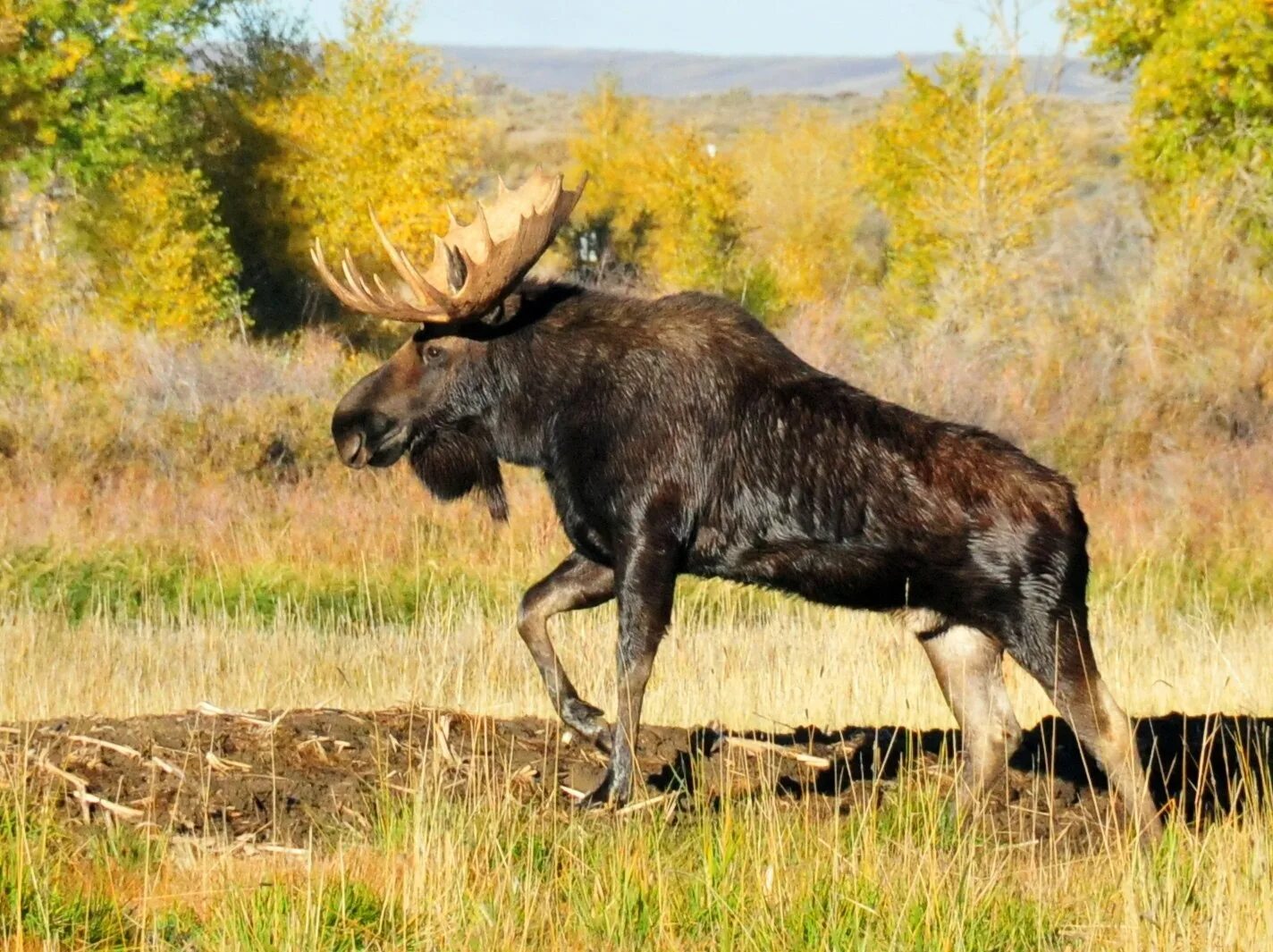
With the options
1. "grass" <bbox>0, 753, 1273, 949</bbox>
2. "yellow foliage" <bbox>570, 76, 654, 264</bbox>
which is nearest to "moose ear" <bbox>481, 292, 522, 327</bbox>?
"grass" <bbox>0, 753, 1273, 949</bbox>

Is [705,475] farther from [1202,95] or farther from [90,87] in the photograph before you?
[90,87]

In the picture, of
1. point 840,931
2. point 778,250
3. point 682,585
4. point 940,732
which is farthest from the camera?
point 778,250

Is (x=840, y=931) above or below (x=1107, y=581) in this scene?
above

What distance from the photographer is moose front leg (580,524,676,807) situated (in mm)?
7086

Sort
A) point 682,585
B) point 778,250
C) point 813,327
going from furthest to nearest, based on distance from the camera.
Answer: point 778,250 < point 813,327 < point 682,585

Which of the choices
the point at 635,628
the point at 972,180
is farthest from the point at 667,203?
the point at 635,628

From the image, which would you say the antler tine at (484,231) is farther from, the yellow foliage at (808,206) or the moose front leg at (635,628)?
the yellow foliage at (808,206)

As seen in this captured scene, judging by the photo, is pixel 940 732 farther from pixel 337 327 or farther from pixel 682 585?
pixel 337 327

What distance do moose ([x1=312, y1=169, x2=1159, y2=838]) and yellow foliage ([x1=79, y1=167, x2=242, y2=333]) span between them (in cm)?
3395

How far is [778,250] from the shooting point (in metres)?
61.4

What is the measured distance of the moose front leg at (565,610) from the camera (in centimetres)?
764

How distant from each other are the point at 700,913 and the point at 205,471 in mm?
18608

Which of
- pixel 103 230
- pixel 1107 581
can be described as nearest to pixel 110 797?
pixel 1107 581

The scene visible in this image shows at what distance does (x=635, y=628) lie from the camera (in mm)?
7145
